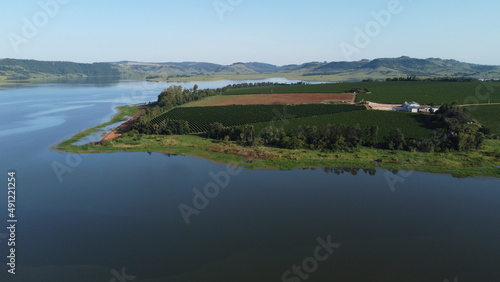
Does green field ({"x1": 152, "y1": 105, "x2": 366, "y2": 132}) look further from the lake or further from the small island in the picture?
the lake

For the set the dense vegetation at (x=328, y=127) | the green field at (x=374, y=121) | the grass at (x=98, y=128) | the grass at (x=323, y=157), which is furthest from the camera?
the green field at (x=374, y=121)

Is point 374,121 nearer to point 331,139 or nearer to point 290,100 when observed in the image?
point 331,139

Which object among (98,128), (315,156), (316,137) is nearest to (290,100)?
(316,137)

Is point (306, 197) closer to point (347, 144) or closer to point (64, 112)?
point (347, 144)

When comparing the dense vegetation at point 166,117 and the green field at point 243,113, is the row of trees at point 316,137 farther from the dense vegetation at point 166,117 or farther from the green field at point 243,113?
the dense vegetation at point 166,117

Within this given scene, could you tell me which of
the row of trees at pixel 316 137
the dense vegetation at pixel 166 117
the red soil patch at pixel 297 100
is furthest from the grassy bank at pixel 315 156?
the red soil patch at pixel 297 100

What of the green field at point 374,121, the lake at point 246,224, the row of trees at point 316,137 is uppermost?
the green field at point 374,121

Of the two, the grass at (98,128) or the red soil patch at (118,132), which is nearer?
the grass at (98,128)

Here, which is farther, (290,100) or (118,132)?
(290,100)
